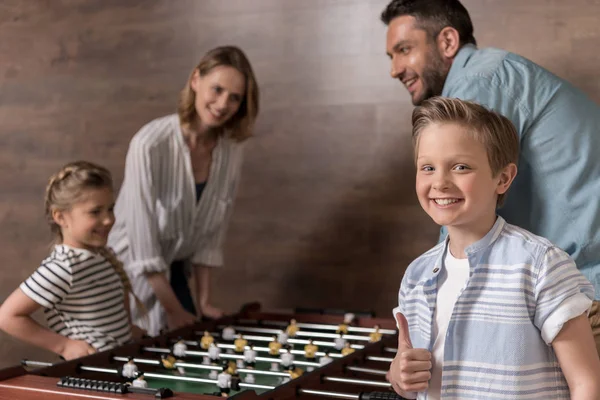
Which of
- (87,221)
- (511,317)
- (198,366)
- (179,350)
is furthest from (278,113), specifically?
(511,317)

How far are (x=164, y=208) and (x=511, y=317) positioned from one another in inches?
72.4

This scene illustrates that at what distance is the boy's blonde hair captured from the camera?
142 cm

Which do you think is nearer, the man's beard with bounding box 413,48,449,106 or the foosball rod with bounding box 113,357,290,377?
the foosball rod with bounding box 113,357,290,377

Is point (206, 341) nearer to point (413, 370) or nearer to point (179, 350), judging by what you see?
point (179, 350)

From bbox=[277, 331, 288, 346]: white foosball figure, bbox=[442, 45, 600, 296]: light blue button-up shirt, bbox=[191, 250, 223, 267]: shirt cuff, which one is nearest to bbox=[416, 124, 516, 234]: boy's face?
bbox=[442, 45, 600, 296]: light blue button-up shirt

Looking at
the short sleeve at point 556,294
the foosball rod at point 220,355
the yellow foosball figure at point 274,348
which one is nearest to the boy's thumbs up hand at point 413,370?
the short sleeve at point 556,294

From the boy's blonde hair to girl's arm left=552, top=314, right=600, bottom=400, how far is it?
0.30m

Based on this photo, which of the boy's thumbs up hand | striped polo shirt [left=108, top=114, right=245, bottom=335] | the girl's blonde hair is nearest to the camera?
the boy's thumbs up hand

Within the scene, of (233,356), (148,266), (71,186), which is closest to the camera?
(233,356)

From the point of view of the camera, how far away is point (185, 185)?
3.00m

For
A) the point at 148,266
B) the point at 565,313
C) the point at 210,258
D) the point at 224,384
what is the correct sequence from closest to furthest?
the point at 565,313 < the point at 224,384 < the point at 148,266 < the point at 210,258

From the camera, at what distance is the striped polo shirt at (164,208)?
9.50ft

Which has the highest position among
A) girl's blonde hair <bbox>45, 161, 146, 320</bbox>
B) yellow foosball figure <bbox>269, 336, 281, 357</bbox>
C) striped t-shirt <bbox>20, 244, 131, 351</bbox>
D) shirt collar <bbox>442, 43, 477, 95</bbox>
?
shirt collar <bbox>442, 43, 477, 95</bbox>

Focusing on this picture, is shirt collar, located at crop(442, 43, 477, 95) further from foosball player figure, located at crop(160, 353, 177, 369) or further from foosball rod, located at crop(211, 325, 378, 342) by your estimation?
foosball player figure, located at crop(160, 353, 177, 369)
